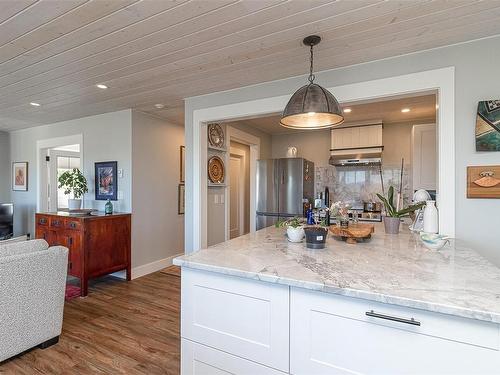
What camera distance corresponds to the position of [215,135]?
375 centimetres

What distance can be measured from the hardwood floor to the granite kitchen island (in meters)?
0.90

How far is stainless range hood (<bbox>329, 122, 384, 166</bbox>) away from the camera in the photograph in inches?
169

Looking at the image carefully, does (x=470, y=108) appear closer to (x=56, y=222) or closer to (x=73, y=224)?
(x=73, y=224)

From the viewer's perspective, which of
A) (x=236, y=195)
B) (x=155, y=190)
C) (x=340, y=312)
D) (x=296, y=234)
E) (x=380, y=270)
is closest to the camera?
(x=340, y=312)

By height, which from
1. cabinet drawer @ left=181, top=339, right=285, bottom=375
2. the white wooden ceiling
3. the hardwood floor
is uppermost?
the white wooden ceiling

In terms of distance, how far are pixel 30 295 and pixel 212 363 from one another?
1.59 m

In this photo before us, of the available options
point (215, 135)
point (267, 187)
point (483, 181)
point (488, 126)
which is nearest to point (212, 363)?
point (483, 181)

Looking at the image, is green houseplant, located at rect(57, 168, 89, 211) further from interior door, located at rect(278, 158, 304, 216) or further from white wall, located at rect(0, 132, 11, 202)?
interior door, located at rect(278, 158, 304, 216)

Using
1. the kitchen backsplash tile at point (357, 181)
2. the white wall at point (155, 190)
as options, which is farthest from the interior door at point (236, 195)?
the kitchen backsplash tile at point (357, 181)

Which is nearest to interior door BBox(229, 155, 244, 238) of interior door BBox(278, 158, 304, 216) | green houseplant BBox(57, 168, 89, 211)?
interior door BBox(278, 158, 304, 216)

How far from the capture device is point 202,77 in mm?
2732

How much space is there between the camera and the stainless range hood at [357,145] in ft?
14.1

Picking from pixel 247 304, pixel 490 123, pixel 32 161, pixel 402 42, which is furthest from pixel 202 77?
pixel 32 161

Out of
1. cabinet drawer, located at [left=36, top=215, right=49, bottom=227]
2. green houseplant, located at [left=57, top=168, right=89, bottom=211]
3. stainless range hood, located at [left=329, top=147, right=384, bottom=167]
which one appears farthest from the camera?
stainless range hood, located at [left=329, top=147, right=384, bottom=167]
